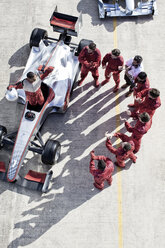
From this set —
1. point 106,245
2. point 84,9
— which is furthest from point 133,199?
point 84,9

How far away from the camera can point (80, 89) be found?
25.2ft

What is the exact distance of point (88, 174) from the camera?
6.75 meters

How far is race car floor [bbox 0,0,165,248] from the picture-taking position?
6.25m

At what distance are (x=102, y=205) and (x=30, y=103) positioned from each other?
2987 mm

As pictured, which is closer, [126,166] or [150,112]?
[150,112]

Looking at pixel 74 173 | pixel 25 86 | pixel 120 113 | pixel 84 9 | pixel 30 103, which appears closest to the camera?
pixel 25 86

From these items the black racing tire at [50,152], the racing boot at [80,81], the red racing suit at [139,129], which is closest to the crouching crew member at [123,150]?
the red racing suit at [139,129]

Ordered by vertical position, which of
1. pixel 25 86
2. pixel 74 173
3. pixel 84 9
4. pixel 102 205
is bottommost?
pixel 102 205

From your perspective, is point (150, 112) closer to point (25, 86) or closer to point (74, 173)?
point (74, 173)

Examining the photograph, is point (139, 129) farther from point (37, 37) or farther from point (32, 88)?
point (37, 37)

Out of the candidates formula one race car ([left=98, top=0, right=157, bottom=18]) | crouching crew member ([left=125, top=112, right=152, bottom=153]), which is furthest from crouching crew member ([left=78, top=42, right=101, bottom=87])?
formula one race car ([left=98, top=0, right=157, bottom=18])

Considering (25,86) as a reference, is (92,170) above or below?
below

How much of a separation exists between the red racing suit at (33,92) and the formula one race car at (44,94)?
205mm

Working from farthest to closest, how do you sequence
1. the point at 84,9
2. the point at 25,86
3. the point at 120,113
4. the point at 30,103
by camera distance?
the point at 84,9, the point at 120,113, the point at 30,103, the point at 25,86
